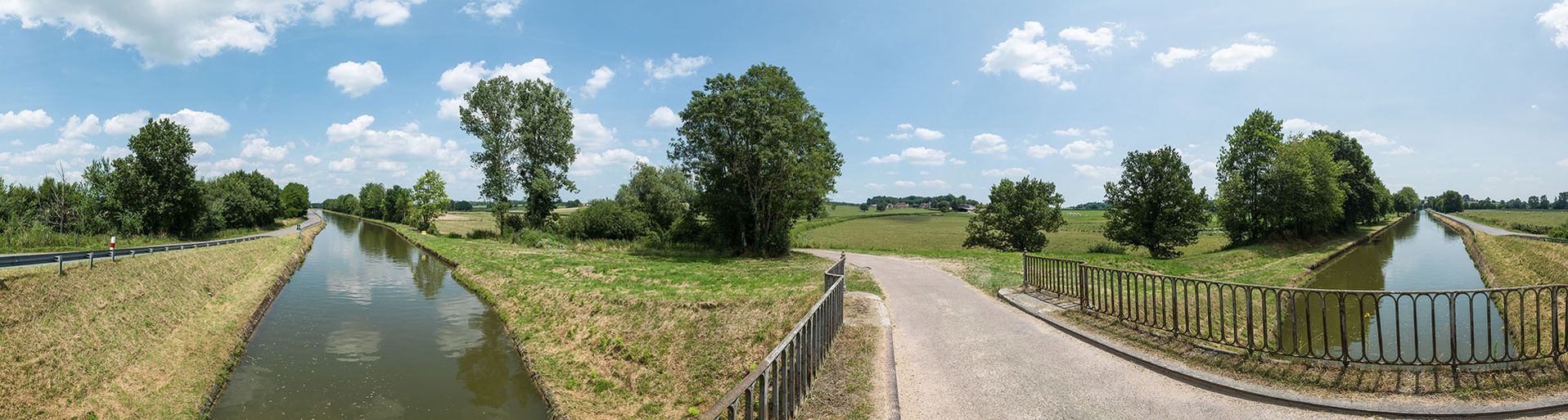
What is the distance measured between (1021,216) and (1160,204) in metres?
8.21

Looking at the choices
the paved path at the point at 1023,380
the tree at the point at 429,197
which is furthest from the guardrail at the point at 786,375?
the tree at the point at 429,197

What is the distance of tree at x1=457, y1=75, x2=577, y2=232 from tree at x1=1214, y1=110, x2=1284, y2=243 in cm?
5023

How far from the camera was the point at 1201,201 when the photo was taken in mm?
35250

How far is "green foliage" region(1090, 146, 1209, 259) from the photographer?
35.2 meters

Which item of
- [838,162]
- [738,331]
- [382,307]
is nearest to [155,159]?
[382,307]

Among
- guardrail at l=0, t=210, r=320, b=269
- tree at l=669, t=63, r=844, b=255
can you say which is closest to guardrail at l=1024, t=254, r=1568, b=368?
tree at l=669, t=63, r=844, b=255

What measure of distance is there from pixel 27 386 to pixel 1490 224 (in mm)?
95098

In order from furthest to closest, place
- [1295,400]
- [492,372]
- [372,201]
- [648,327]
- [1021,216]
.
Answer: [372,201], [1021,216], [648,327], [492,372], [1295,400]

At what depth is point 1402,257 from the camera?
3403 centimetres

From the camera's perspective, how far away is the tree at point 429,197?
64.4 meters

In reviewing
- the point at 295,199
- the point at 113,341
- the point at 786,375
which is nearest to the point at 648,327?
the point at 786,375

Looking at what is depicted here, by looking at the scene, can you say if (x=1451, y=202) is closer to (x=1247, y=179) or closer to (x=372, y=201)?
(x=1247, y=179)

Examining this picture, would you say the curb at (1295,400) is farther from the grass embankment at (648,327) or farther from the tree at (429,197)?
the tree at (429,197)

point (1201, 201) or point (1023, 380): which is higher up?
point (1201, 201)
